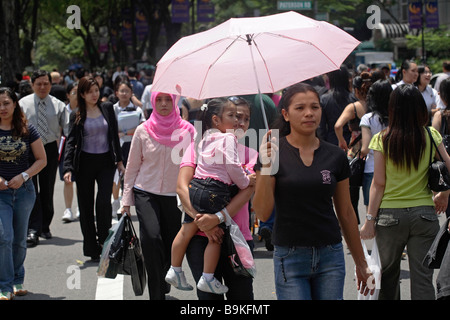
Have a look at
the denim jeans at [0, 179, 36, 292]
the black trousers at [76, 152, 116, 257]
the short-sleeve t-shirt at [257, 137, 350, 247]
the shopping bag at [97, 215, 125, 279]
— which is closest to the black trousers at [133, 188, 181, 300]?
the shopping bag at [97, 215, 125, 279]

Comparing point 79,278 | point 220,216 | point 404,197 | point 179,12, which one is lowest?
point 79,278

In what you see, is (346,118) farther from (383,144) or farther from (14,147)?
(14,147)

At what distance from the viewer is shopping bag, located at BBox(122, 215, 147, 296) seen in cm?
568

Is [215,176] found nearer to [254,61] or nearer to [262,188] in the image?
[262,188]

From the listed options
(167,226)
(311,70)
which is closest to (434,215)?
(311,70)

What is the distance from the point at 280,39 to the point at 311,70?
0.35 metres

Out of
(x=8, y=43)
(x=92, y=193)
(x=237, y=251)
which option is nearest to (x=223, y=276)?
(x=237, y=251)

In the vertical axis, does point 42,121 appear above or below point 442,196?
above

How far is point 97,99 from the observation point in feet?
26.5

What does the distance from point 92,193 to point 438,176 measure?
4211 millimetres

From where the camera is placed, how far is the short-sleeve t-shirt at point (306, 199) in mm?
4070

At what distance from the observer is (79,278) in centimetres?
727

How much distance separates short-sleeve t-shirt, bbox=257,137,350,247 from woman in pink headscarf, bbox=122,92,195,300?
181 cm

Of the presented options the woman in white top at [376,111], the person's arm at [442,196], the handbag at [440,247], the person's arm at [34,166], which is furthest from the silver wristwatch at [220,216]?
the woman in white top at [376,111]
